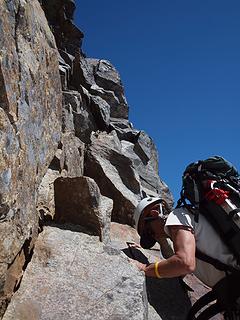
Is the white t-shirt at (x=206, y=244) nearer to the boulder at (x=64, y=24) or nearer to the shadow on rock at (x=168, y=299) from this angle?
the shadow on rock at (x=168, y=299)

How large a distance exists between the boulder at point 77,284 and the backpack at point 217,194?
2549 mm

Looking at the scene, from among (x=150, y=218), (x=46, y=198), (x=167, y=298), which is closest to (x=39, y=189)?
(x=46, y=198)

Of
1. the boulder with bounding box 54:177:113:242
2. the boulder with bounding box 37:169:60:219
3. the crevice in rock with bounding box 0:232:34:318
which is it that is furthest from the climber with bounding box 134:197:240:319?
the boulder with bounding box 37:169:60:219

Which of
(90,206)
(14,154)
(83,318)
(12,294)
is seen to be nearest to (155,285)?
(90,206)

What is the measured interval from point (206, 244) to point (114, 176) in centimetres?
1231

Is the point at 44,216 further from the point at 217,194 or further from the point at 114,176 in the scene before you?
the point at 114,176

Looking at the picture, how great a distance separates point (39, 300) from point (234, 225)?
4.25 m

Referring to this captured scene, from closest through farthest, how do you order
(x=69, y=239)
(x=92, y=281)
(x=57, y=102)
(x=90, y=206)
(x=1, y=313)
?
(x=1, y=313) < (x=92, y=281) < (x=69, y=239) < (x=90, y=206) < (x=57, y=102)

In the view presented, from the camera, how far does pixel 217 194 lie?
23.1 ft

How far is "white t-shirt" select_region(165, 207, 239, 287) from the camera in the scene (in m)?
6.72

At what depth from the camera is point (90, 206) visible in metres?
11.2

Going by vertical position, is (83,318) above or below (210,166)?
below

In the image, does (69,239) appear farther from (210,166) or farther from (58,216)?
(210,166)

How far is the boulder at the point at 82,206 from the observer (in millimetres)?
11078
